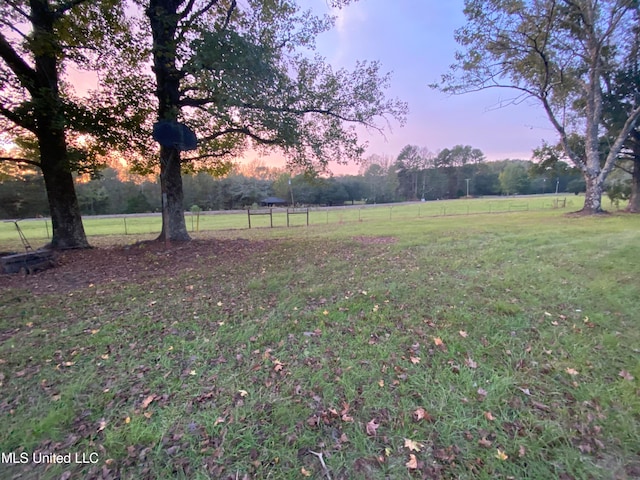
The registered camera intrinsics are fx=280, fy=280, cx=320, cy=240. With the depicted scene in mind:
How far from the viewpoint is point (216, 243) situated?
8859 mm

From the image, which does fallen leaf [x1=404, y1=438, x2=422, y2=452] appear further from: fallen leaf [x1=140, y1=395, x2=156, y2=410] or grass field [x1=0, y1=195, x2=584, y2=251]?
grass field [x1=0, y1=195, x2=584, y2=251]

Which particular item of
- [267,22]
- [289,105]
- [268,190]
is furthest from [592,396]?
[268,190]

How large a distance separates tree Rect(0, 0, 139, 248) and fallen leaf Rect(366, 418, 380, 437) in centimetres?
879

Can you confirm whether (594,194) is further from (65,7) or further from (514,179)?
(514,179)

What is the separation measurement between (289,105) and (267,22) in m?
2.64

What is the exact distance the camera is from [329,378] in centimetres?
259

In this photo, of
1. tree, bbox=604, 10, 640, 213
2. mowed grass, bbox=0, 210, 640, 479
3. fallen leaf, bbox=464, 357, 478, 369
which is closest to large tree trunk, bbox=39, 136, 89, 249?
mowed grass, bbox=0, 210, 640, 479

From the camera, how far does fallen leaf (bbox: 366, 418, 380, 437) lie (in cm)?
204

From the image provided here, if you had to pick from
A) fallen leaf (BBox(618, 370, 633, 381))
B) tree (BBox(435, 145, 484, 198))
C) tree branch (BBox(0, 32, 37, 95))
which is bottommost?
fallen leaf (BBox(618, 370, 633, 381))

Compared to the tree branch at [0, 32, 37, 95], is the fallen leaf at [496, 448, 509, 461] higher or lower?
lower

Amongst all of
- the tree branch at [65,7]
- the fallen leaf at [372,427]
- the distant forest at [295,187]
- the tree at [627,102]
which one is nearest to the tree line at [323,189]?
the distant forest at [295,187]

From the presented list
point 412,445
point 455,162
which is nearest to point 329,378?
point 412,445

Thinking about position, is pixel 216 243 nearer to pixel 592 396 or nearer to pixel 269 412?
pixel 269 412

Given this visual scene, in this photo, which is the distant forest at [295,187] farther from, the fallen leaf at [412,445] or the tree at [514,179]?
the fallen leaf at [412,445]
